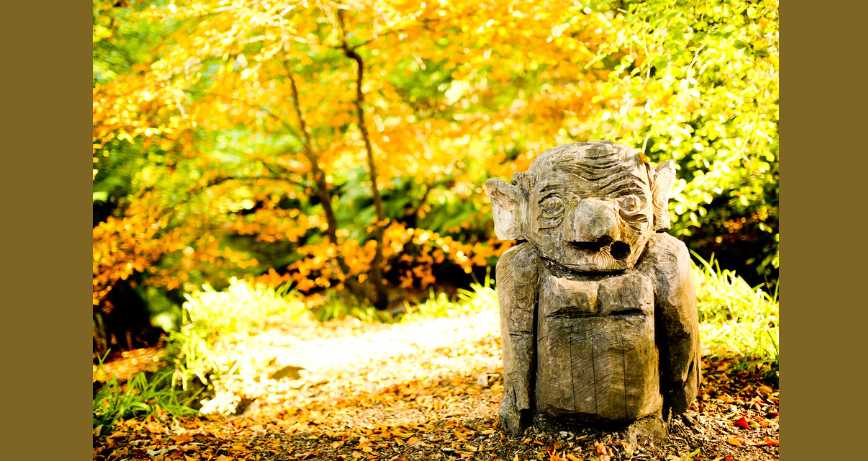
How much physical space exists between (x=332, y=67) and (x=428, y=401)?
4072mm

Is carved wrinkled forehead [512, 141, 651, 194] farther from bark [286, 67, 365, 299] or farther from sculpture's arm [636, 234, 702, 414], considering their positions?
bark [286, 67, 365, 299]

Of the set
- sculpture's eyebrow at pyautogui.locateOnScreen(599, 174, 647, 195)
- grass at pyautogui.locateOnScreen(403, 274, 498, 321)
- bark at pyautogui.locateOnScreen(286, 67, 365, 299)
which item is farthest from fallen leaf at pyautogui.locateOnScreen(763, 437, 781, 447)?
bark at pyautogui.locateOnScreen(286, 67, 365, 299)

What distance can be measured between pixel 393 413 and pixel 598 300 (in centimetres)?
180

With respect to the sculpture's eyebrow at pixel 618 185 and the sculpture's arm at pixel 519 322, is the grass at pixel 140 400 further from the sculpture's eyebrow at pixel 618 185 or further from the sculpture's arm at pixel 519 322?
the sculpture's eyebrow at pixel 618 185

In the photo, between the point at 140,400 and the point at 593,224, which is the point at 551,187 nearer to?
the point at 593,224

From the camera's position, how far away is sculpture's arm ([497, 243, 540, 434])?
2.57 m

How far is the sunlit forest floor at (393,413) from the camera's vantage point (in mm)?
2652

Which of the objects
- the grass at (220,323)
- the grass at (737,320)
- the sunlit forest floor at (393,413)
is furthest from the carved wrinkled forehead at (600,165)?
the grass at (220,323)

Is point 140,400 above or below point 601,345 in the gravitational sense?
below

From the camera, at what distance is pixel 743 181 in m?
4.79

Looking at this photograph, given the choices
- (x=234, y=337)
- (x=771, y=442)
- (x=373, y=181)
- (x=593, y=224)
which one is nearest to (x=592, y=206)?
(x=593, y=224)

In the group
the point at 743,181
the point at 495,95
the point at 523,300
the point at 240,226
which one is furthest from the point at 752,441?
the point at 240,226

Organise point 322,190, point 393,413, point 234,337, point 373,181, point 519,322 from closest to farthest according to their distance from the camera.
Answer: point 519,322 < point 393,413 < point 234,337 < point 373,181 < point 322,190

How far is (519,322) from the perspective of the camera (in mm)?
2592
